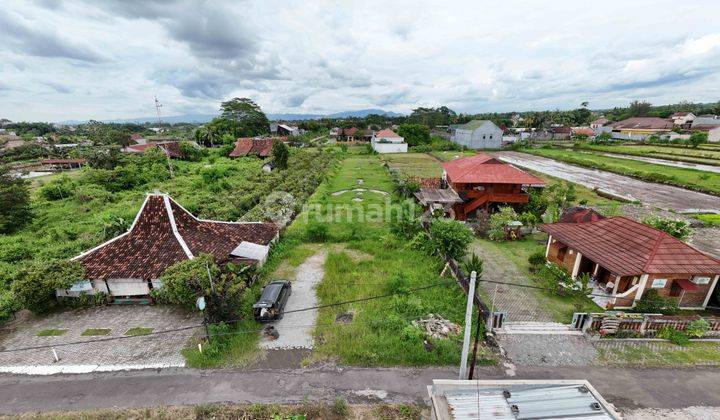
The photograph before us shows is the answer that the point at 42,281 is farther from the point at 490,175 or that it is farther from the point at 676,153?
the point at 676,153

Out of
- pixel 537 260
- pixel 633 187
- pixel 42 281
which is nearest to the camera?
pixel 42 281

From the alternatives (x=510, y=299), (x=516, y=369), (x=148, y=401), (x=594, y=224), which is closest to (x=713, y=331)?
(x=594, y=224)

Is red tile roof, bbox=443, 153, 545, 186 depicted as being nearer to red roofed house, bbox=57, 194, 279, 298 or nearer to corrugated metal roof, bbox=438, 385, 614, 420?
red roofed house, bbox=57, 194, 279, 298

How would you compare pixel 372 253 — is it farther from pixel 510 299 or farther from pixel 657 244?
pixel 657 244

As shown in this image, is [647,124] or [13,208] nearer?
[13,208]

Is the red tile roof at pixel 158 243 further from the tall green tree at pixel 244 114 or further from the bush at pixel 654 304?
the tall green tree at pixel 244 114

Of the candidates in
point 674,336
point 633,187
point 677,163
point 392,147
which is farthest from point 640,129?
point 674,336

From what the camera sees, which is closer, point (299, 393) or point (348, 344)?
point (299, 393)
